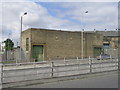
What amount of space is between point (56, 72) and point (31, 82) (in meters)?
2.24

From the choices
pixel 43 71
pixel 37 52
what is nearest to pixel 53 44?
pixel 37 52

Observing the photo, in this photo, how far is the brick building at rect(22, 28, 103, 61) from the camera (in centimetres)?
4094

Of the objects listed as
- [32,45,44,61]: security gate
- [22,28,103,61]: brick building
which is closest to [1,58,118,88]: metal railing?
[22,28,103,61]: brick building

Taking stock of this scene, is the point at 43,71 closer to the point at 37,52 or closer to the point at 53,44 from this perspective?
the point at 37,52

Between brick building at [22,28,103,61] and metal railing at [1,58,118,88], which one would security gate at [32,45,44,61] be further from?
metal railing at [1,58,118,88]

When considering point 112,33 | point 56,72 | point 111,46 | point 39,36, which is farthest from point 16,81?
point 112,33

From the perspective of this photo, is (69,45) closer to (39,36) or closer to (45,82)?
(39,36)

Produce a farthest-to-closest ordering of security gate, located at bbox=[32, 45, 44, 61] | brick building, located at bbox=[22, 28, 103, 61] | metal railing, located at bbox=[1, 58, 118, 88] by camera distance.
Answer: security gate, located at bbox=[32, 45, 44, 61] → brick building, located at bbox=[22, 28, 103, 61] → metal railing, located at bbox=[1, 58, 118, 88]

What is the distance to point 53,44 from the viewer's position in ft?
143

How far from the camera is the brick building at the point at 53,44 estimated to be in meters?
40.9

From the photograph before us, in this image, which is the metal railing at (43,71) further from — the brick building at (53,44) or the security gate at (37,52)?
the security gate at (37,52)

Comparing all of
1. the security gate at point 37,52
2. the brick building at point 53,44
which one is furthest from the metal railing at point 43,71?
the security gate at point 37,52

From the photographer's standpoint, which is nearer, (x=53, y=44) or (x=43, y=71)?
(x=43, y=71)

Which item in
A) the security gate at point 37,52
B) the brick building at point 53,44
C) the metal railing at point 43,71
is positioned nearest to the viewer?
the metal railing at point 43,71
